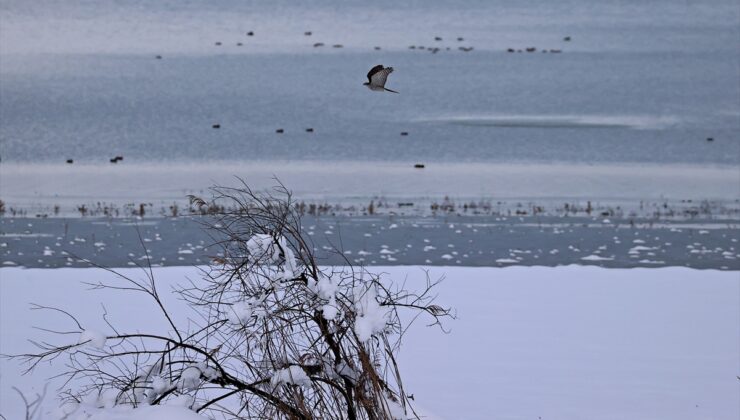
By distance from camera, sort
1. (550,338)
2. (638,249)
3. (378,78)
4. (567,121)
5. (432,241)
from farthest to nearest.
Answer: (567,121)
(432,241)
(638,249)
(550,338)
(378,78)

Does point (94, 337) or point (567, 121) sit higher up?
point (567, 121)

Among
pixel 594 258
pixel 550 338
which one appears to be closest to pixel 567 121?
pixel 594 258

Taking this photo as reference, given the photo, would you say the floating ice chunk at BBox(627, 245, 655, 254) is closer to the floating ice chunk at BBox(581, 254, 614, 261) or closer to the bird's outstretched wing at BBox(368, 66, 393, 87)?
the floating ice chunk at BBox(581, 254, 614, 261)

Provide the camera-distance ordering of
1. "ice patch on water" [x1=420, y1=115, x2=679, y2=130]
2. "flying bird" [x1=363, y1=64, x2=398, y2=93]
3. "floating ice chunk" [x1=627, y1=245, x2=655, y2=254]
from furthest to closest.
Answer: "ice patch on water" [x1=420, y1=115, x2=679, y2=130]
"floating ice chunk" [x1=627, y1=245, x2=655, y2=254]
"flying bird" [x1=363, y1=64, x2=398, y2=93]

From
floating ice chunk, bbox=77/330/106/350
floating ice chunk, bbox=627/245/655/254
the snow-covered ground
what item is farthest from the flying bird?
floating ice chunk, bbox=627/245/655/254

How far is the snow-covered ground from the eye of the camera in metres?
7.55

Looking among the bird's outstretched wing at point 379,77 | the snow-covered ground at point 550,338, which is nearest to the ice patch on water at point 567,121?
the snow-covered ground at point 550,338

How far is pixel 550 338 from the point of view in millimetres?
9492

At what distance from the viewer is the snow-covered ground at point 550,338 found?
7555 millimetres

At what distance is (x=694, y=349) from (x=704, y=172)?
936 inches

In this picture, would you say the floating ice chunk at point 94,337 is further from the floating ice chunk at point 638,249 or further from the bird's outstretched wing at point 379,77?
the floating ice chunk at point 638,249

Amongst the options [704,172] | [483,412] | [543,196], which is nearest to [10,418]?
[483,412]

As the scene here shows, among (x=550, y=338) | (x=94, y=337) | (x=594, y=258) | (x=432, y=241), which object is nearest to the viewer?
(x=94, y=337)

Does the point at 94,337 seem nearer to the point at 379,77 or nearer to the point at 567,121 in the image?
the point at 379,77
